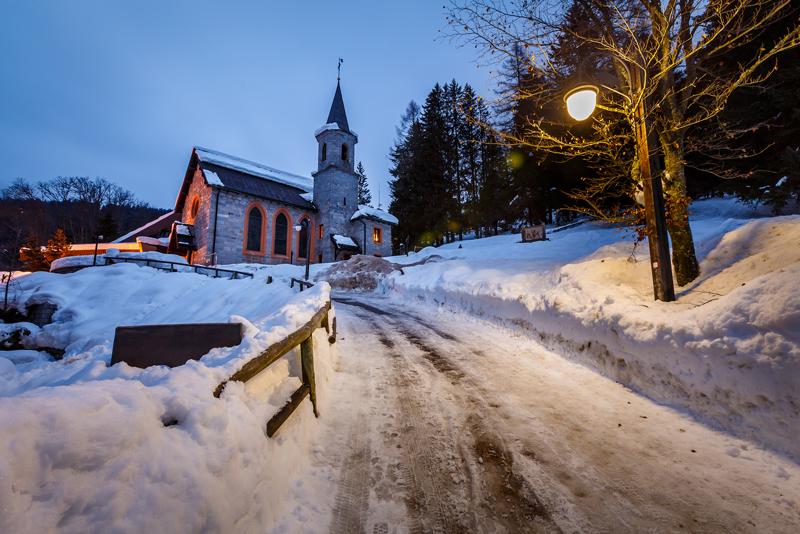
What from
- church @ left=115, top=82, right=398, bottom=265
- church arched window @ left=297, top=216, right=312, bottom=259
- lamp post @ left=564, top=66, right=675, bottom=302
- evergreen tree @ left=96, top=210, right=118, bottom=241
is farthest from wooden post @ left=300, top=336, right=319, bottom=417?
evergreen tree @ left=96, top=210, right=118, bottom=241

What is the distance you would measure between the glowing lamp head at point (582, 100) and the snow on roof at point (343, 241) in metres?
25.8

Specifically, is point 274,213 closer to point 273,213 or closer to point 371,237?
point 273,213

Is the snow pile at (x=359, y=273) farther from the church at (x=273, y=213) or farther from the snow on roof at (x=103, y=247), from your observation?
the snow on roof at (x=103, y=247)

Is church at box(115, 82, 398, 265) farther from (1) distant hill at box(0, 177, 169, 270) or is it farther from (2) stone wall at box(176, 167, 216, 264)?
(1) distant hill at box(0, 177, 169, 270)

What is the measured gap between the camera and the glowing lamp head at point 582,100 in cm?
409

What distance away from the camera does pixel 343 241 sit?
29.4m

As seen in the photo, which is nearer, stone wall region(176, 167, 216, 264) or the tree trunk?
the tree trunk

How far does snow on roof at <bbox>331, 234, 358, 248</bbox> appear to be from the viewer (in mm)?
28812

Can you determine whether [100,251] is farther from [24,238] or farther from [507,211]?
[507,211]

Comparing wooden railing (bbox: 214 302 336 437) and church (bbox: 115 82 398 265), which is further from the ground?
church (bbox: 115 82 398 265)

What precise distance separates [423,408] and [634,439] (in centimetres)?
219

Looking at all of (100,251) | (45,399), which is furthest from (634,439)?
(100,251)

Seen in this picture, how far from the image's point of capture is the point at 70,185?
42969 millimetres

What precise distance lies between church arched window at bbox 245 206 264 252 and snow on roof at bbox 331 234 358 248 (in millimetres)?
6581
